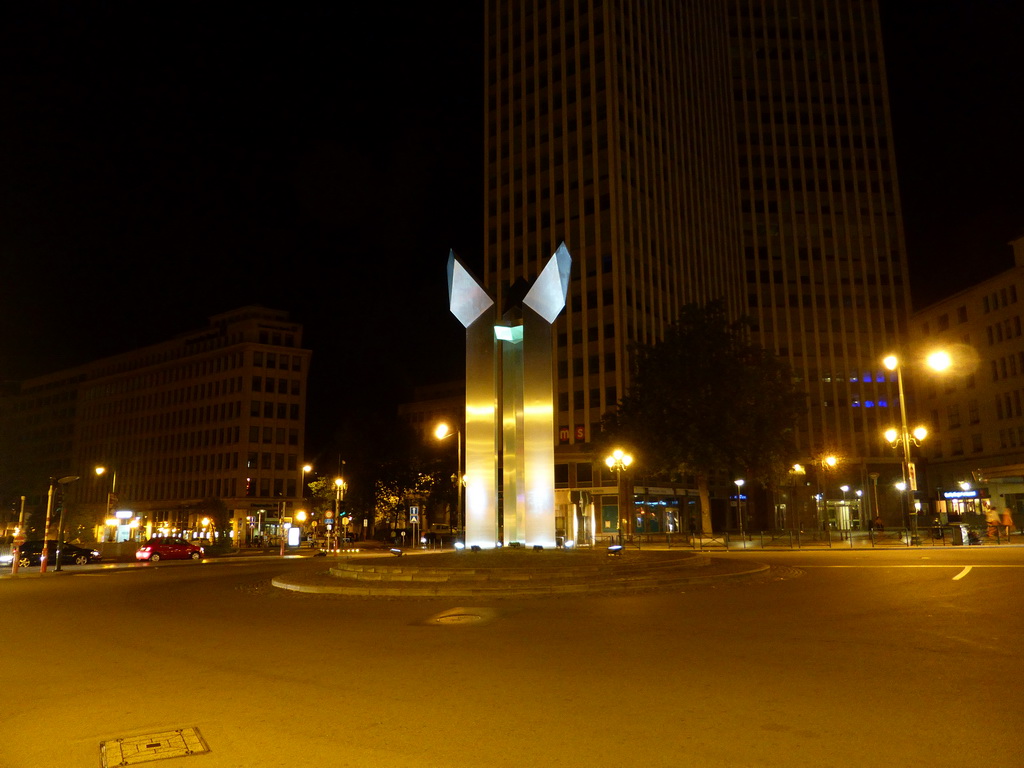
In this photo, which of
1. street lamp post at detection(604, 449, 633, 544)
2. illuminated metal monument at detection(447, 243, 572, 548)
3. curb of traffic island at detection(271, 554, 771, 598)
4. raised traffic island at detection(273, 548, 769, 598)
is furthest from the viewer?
street lamp post at detection(604, 449, 633, 544)

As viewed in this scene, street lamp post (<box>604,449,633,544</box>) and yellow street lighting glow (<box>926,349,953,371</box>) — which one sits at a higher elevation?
yellow street lighting glow (<box>926,349,953,371</box>)

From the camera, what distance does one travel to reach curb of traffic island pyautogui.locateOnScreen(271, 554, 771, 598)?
61.1ft

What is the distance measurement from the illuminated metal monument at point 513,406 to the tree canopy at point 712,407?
73.6ft

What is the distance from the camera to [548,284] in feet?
84.1

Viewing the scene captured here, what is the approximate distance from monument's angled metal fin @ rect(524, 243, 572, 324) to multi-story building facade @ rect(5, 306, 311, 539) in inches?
2648

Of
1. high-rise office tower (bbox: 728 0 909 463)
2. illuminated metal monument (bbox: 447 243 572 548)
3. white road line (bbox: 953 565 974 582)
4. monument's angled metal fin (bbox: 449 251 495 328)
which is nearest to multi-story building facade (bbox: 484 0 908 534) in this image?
high-rise office tower (bbox: 728 0 909 463)

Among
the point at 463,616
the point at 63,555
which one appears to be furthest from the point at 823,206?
the point at 463,616

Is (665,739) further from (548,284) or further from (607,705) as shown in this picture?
(548,284)

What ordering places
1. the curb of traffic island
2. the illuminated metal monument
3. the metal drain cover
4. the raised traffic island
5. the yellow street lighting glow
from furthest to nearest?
the illuminated metal monument → the yellow street lighting glow → the raised traffic island → the curb of traffic island → the metal drain cover

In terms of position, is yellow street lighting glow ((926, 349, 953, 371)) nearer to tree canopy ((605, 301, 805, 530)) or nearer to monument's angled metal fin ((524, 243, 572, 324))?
monument's angled metal fin ((524, 243, 572, 324))

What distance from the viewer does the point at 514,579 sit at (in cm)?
1934

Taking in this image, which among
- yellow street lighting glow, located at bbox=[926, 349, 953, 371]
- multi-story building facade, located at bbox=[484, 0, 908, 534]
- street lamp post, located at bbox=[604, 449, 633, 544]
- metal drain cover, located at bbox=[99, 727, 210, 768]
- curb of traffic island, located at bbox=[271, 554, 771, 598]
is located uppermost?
multi-story building facade, located at bbox=[484, 0, 908, 534]

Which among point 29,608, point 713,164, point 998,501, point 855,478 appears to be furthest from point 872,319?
point 29,608

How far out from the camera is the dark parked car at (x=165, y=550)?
47.4m
